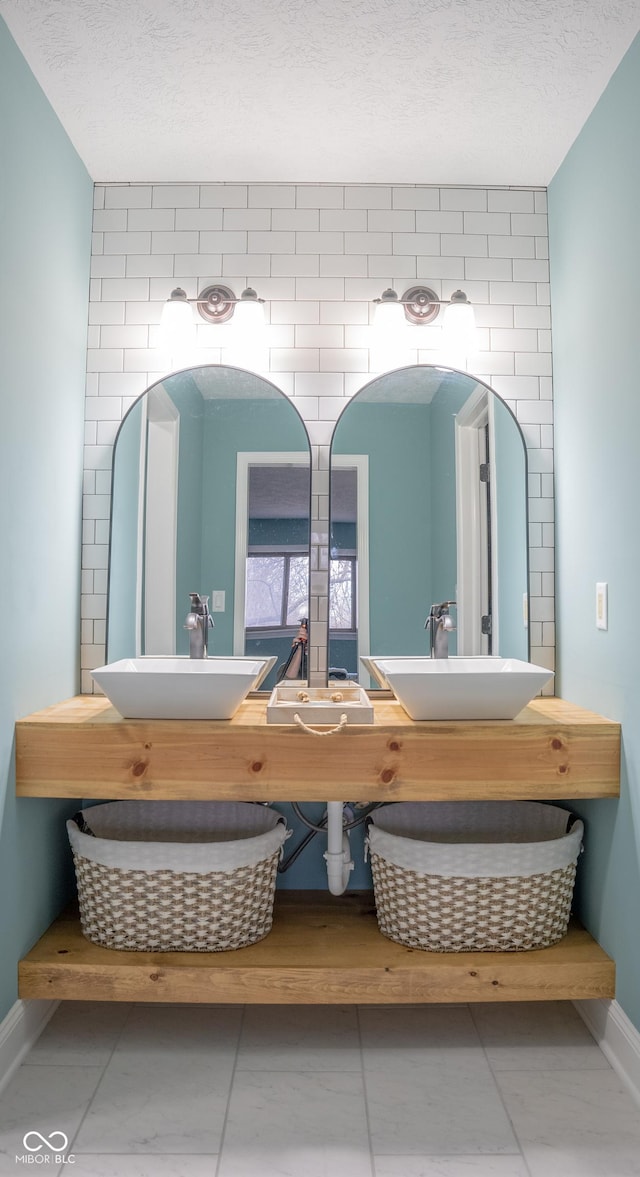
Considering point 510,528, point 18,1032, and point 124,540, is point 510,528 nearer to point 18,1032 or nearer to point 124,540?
point 124,540

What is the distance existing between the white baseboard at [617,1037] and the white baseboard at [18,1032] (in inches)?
58.3

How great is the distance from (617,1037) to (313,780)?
999 mm

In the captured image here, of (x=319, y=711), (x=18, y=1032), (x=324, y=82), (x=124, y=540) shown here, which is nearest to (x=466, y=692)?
(x=319, y=711)

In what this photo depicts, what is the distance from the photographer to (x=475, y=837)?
7.92 ft

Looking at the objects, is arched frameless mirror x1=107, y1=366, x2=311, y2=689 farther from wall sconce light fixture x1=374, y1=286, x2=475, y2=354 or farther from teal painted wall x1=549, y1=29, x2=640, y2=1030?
teal painted wall x1=549, y1=29, x2=640, y2=1030

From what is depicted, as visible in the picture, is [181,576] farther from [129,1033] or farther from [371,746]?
[129,1033]

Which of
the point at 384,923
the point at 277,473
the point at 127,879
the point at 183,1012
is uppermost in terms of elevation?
the point at 277,473

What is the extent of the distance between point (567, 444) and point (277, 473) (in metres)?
0.93

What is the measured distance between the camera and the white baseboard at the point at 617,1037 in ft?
5.98

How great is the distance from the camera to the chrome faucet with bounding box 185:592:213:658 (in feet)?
8.05

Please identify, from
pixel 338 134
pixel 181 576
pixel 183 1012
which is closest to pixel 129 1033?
pixel 183 1012

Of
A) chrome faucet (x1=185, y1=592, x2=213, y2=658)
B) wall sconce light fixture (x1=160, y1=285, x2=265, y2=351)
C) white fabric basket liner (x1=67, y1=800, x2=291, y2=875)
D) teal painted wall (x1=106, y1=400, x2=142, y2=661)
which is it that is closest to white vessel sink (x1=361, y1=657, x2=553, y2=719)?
white fabric basket liner (x1=67, y1=800, x2=291, y2=875)

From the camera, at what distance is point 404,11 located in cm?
184

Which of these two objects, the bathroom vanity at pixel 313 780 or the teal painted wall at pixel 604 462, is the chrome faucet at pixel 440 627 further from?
the bathroom vanity at pixel 313 780
